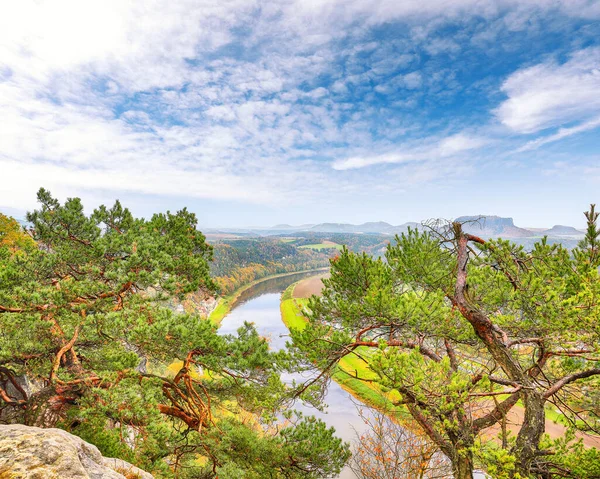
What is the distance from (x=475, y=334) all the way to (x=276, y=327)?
46.7 m

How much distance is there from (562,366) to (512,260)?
7.09 ft

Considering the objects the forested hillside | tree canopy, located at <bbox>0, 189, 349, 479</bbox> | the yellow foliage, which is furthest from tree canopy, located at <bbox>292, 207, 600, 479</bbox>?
the forested hillside

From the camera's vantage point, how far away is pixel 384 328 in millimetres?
7617

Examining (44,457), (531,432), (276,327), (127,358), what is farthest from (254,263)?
(44,457)

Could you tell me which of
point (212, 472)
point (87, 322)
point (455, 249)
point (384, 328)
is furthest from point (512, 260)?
point (87, 322)

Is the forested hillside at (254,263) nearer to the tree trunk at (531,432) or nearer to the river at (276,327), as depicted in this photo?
the river at (276,327)

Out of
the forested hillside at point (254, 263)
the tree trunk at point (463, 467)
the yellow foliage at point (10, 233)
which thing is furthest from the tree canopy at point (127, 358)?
the forested hillside at point (254, 263)

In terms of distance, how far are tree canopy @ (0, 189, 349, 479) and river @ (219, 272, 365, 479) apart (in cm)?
157

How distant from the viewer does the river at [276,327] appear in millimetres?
22766

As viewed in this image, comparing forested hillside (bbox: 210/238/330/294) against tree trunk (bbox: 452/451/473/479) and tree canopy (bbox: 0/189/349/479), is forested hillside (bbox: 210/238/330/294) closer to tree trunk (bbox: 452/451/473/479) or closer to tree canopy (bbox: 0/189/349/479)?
tree canopy (bbox: 0/189/349/479)

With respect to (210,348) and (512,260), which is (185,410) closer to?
(210,348)

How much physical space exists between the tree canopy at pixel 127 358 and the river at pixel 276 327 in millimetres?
1568

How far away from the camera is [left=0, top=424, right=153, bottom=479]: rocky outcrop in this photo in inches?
135

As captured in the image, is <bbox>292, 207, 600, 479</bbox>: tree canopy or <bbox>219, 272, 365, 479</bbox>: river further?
<bbox>219, 272, 365, 479</bbox>: river
